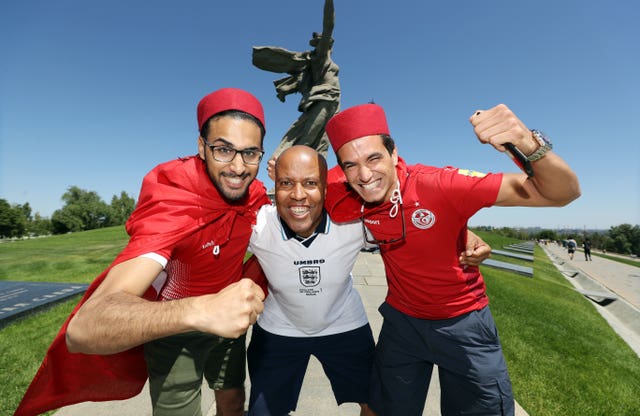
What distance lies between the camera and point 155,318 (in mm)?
1041

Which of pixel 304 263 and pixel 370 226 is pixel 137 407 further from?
pixel 370 226

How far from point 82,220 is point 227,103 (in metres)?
66.0

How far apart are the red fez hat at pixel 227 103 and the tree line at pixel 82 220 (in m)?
50.7

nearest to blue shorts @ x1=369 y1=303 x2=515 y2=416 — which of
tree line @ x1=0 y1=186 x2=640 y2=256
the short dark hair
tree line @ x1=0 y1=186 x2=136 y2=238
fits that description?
the short dark hair

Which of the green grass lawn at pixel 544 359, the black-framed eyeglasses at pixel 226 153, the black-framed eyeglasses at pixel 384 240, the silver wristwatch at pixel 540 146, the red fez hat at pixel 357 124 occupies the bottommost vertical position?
the green grass lawn at pixel 544 359

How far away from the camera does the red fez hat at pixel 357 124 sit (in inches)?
78.1

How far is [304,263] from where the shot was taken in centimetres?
197

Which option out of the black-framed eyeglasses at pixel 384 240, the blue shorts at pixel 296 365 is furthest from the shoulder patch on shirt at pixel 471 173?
the blue shorts at pixel 296 365

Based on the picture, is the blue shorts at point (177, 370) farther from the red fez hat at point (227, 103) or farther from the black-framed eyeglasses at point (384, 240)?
the red fez hat at point (227, 103)

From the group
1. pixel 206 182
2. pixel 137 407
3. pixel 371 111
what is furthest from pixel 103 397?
pixel 371 111

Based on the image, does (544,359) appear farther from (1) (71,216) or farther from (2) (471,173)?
(1) (71,216)

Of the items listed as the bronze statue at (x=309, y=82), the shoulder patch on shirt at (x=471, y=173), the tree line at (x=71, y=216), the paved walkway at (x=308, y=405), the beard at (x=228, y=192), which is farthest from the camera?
the tree line at (x=71, y=216)

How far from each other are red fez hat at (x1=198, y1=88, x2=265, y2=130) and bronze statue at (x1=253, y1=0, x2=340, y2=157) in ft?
21.2

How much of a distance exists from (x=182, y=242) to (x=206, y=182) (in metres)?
0.47
